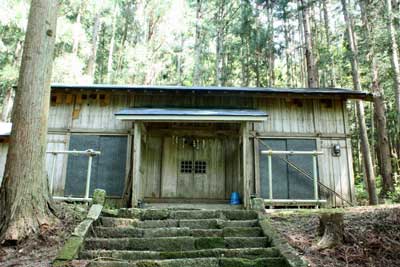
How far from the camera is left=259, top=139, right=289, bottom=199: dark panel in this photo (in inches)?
354

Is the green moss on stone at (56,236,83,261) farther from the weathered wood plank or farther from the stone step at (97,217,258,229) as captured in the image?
the weathered wood plank

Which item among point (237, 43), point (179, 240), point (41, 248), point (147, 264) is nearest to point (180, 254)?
point (179, 240)

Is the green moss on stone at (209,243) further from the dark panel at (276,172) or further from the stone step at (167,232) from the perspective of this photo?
the dark panel at (276,172)

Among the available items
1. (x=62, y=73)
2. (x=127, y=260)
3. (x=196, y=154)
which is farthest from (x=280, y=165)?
(x=62, y=73)

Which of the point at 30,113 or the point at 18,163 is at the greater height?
the point at 30,113

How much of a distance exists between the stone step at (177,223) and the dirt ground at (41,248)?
24.0 inches

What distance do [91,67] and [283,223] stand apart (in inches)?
584

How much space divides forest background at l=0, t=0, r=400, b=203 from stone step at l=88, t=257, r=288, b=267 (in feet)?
28.4

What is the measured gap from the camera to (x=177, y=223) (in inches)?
233

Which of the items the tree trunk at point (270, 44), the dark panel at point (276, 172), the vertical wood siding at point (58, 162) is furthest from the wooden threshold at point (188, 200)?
the tree trunk at point (270, 44)

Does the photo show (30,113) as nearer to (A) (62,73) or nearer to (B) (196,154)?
(B) (196,154)

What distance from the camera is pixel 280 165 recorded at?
9133 millimetres

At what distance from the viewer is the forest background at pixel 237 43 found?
493 inches

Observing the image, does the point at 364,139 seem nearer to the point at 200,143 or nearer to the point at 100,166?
the point at 200,143
